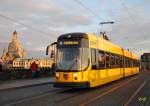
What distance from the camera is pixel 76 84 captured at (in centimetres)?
2061

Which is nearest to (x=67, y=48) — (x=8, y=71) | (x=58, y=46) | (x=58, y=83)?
(x=58, y=46)

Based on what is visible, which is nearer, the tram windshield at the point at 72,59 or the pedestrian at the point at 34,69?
the tram windshield at the point at 72,59

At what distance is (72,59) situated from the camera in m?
20.9

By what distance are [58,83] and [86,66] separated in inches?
73.9

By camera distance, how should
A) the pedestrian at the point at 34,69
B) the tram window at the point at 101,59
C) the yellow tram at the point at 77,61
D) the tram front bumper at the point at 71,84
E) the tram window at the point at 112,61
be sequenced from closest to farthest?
the tram front bumper at the point at 71,84, the yellow tram at the point at 77,61, the tram window at the point at 101,59, the tram window at the point at 112,61, the pedestrian at the point at 34,69

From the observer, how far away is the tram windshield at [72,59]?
68.4ft

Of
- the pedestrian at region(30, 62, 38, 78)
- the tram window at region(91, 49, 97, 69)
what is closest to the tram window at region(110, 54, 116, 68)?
the tram window at region(91, 49, 97, 69)

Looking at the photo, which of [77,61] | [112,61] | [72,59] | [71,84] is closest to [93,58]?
[77,61]

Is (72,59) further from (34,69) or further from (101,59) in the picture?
(34,69)

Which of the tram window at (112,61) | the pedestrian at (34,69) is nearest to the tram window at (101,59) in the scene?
the tram window at (112,61)

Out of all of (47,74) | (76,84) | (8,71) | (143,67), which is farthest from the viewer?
(143,67)

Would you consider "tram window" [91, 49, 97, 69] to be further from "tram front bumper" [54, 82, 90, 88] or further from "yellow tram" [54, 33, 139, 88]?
"tram front bumper" [54, 82, 90, 88]

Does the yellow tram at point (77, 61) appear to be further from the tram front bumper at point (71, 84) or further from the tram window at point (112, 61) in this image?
the tram window at point (112, 61)

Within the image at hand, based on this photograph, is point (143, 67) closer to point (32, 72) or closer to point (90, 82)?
point (32, 72)
